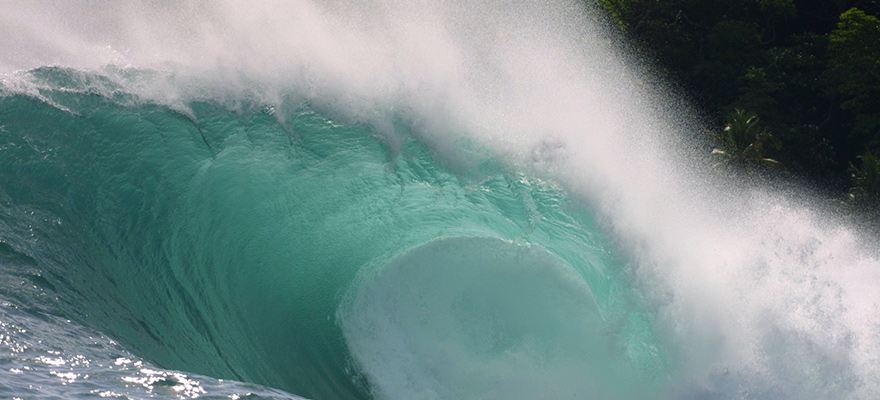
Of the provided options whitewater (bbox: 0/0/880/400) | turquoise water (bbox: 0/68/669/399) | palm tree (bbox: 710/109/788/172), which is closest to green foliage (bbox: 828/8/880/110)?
palm tree (bbox: 710/109/788/172)

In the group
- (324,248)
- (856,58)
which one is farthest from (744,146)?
(324,248)

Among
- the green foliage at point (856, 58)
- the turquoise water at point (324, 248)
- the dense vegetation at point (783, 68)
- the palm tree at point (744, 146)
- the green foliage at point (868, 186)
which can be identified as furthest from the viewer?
the dense vegetation at point (783, 68)

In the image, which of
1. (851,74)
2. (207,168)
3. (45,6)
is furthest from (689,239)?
(851,74)

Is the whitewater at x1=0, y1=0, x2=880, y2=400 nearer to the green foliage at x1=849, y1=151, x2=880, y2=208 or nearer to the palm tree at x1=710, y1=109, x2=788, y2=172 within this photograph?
the palm tree at x1=710, y1=109, x2=788, y2=172

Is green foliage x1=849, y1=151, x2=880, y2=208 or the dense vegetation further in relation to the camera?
the dense vegetation

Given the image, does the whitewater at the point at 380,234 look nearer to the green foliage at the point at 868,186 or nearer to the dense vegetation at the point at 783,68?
the green foliage at the point at 868,186

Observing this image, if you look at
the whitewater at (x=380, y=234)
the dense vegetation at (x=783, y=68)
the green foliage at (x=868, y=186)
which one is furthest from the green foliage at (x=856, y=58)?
the whitewater at (x=380, y=234)

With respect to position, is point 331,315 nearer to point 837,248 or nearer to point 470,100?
point 470,100
